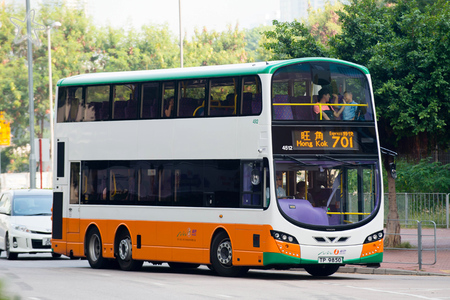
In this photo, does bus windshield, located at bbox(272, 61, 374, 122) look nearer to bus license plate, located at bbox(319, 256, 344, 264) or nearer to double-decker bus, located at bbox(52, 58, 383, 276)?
double-decker bus, located at bbox(52, 58, 383, 276)

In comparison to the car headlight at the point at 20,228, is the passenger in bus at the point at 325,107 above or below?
above

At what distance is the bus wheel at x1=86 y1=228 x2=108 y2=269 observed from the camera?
19.5 metres

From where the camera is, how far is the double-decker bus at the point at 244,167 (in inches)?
623

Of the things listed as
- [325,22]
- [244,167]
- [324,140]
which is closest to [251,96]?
[244,167]

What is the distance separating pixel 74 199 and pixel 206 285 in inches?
256

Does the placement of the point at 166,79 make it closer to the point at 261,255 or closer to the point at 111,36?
the point at 261,255

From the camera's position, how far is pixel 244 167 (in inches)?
641

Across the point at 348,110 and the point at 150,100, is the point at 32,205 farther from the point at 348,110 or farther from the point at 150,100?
the point at 348,110

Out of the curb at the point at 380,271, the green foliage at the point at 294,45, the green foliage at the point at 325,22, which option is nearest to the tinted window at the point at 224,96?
the curb at the point at 380,271

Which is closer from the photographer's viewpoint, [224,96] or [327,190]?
[327,190]

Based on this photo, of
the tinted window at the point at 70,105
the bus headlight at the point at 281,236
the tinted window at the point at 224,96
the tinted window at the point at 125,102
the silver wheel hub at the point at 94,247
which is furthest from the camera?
the tinted window at the point at 70,105

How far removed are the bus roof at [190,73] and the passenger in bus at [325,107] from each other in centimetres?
66

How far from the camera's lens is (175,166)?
Answer: 1767cm

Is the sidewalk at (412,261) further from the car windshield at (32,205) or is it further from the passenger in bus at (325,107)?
the car windshield at (32,205)
